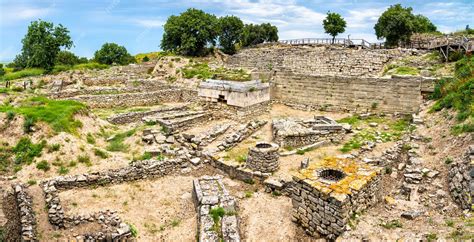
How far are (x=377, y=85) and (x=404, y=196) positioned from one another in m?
9.54

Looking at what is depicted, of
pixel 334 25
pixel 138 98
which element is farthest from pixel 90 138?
pixel 334 25

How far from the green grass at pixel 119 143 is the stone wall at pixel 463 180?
427 inches

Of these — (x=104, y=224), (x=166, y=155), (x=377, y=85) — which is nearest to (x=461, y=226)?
(x=104, y=224)

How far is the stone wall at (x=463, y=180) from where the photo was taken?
22.3ft

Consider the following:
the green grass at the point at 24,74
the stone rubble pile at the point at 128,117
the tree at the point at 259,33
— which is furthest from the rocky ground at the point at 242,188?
the tree at the point at 259,33

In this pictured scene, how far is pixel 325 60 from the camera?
32781mm

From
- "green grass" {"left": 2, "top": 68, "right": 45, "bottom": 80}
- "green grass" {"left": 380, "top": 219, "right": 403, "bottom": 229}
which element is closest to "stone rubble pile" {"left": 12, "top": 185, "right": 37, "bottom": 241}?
"green grass" {"left": 380, "top": 219, "right": 403, "bottom": 229}

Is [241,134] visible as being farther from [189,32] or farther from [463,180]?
[189,32]

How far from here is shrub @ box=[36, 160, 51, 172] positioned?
10.5 m

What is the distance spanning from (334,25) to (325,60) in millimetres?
14585

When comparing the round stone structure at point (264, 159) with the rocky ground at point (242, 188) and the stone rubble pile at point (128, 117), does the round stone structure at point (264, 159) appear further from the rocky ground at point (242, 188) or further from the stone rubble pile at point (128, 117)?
the stone rubble pile at point (128, 117)

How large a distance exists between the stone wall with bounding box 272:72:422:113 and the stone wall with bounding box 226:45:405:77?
5.83 m

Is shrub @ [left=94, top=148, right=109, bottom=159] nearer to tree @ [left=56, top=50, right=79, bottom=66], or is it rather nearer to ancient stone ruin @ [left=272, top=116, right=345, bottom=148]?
ancient stone ruin @ [left=272, top=116, right=345, bottom=148]

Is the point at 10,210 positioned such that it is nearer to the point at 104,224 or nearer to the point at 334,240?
the point at 104,224
